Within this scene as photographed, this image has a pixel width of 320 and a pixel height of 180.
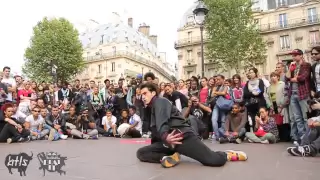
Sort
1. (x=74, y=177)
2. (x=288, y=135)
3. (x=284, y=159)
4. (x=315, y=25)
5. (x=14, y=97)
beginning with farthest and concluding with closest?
(x=315, y=25), (x=14, y=97), (x=288, y=135), (x=284, y=159), (x=74, y=177)

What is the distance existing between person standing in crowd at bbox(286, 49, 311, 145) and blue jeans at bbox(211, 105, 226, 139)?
6.54 feet

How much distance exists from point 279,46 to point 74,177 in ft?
125

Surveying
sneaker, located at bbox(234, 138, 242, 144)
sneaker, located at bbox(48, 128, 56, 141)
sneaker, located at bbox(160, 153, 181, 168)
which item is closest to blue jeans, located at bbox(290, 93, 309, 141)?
sneaker, located at bbox(234, 138, 242, 144)

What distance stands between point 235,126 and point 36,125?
20.3ft

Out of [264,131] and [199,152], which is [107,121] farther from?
[199,152]

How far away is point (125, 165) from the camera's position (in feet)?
13.7

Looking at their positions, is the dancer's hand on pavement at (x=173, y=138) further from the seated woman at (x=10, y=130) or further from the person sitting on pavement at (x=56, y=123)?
the person sitting on pavement at (x=56, y=123)

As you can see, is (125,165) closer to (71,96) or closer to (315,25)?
(71,96)

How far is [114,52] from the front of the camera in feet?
175

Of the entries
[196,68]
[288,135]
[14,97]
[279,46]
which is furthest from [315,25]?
[14,97]

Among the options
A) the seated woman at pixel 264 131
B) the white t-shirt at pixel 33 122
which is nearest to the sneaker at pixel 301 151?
the seated woman at pixel 264 131

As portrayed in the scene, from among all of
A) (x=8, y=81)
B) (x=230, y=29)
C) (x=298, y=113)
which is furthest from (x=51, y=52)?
(x=298, y=113)

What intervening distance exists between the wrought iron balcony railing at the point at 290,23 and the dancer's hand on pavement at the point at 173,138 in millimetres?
37078

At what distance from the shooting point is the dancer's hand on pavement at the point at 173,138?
12.3ft
